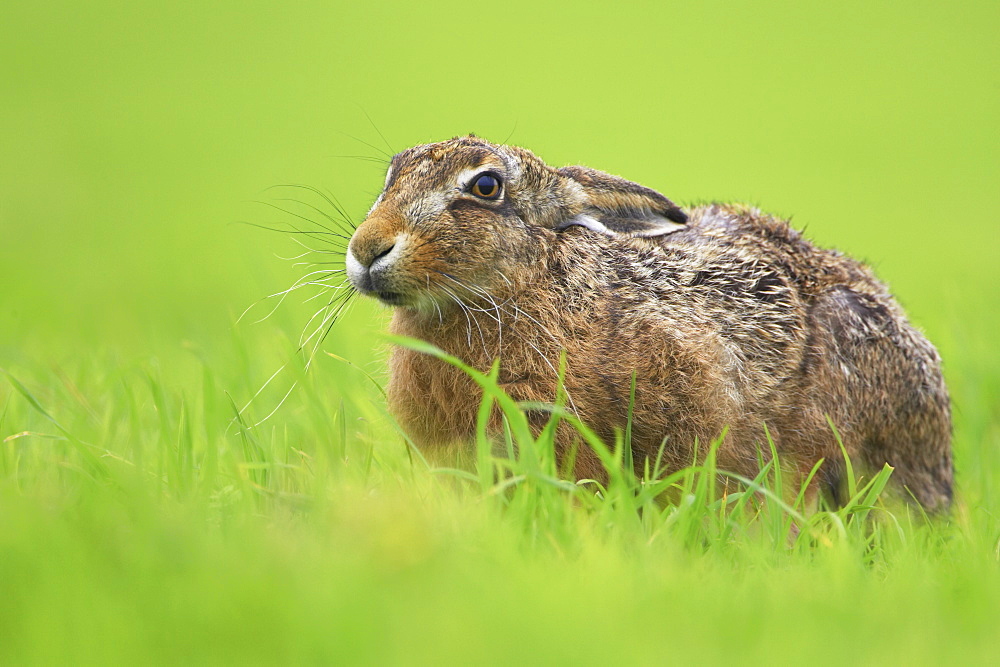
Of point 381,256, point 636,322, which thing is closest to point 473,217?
point 381,256

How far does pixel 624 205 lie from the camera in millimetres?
5176

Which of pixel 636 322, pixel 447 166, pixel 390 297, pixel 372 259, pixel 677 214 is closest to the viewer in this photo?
pixel 372 259

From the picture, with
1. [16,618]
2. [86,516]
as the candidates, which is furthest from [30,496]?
[16,618]

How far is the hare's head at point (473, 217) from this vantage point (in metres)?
4.34

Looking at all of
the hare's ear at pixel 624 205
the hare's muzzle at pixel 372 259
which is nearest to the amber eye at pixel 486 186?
the hare's ear at pixel 624 205

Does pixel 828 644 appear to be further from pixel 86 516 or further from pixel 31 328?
pixel 31 328

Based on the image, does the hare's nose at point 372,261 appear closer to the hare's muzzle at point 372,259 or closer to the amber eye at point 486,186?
the hare's muzzle at point 372,259

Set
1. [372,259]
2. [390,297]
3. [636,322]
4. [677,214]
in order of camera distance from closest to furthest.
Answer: [372,259] → [390,297] → [636,322] → [677,214]

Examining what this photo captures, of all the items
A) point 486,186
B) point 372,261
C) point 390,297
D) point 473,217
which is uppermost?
point 486,186

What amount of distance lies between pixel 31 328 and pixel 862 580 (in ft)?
23.1

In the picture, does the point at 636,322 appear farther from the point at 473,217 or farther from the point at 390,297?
the point at 390,297

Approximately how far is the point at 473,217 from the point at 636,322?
2.84 feet

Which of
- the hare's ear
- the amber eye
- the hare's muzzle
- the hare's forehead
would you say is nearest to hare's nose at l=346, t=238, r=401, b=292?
the hare's muzzle

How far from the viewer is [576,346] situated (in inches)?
178
